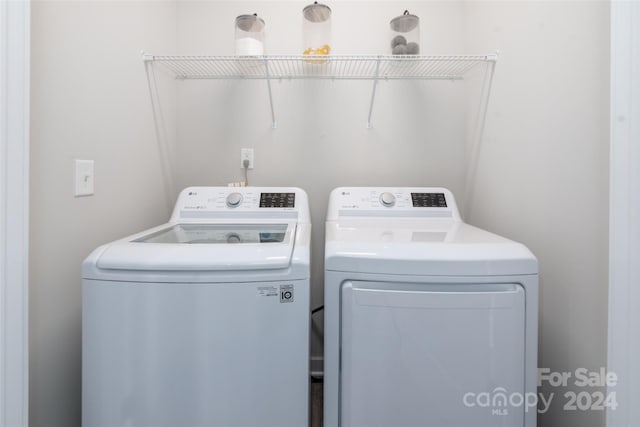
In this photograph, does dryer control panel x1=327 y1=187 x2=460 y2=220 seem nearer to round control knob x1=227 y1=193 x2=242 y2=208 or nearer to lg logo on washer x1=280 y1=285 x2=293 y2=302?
round control knob x1=227 y1=193 x2=242 y2=208

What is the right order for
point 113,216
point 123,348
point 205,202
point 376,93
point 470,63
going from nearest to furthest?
point 123,348, point 113,216, point 205,202, point 470,63, point 376,93

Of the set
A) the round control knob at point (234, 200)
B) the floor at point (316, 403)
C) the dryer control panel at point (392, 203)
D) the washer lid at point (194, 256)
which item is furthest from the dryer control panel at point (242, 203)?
the floor at point (316, 403)

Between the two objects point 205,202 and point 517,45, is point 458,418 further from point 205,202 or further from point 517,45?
point 517,45

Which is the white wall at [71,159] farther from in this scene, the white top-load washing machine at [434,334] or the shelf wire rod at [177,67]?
the white top-load washing machine at [434,334]

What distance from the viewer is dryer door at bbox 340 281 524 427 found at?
85 cm

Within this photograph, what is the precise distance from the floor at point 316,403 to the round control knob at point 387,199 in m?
1.02

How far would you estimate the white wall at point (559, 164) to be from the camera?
93cm

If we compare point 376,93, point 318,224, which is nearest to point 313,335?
point 318,224

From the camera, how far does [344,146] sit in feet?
5.84

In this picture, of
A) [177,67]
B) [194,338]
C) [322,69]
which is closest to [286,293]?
[194,338]

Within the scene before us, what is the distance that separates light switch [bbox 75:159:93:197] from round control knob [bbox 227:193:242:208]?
0.53 metres

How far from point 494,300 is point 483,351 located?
0.47 feet

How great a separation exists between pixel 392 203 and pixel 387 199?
1.2 inches

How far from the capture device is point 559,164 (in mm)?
1077
